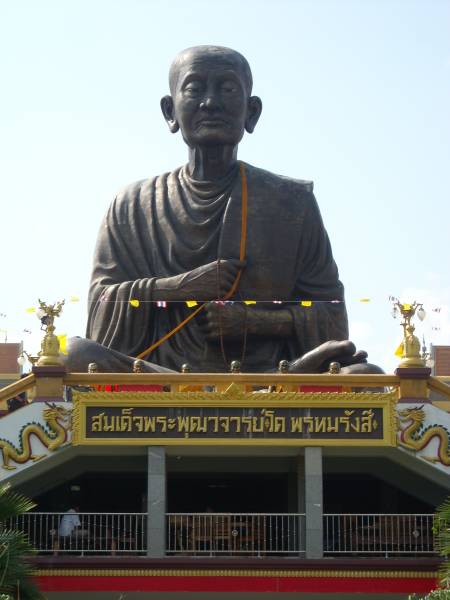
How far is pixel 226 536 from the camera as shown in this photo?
25.6 metres

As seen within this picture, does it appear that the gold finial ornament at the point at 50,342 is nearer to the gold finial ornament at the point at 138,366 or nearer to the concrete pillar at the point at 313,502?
the gold finial ornament at the point at 138,366

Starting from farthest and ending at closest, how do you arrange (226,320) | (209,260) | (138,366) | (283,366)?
(209,260) < (226,320) < (283,366) < (138,366)

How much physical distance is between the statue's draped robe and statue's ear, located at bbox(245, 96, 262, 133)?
0.88 metres

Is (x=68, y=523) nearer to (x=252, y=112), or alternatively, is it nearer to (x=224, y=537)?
(x=224, y=537)

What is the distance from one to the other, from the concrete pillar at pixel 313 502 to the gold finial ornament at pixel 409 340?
1.87 m

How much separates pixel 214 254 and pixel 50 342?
18.0 ft

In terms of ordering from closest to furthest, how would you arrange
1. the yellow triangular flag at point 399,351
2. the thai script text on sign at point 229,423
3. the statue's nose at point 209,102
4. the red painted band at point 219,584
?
the red painted band at point 219,584
the thai script text on sign at point 229,423
the yellow triangular flag at point 399,351
the statue's nose at point 209,102

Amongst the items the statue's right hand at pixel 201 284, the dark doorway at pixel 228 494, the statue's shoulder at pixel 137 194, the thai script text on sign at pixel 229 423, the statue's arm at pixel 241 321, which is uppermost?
the statue's shoulder at pixel 137 194

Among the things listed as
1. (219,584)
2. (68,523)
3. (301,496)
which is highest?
(301,496)

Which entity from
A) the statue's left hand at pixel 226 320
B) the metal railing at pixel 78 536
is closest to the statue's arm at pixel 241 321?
the statue's left hand at pixel 226 320

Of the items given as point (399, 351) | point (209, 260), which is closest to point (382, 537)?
point (399, 351)

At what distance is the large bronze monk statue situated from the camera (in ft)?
98.2

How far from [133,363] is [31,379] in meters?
2.70

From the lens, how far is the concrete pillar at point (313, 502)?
25125 millimetres
